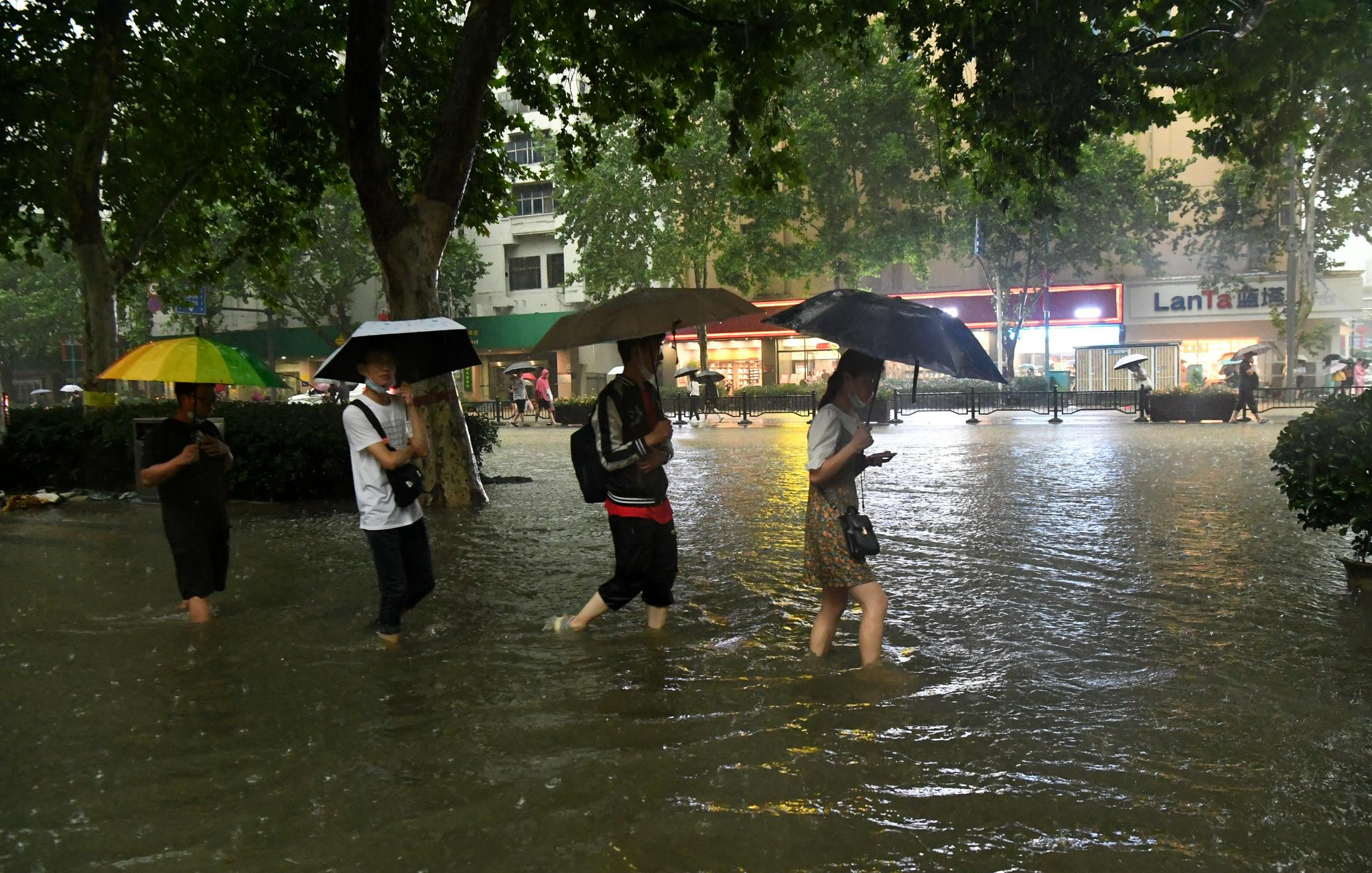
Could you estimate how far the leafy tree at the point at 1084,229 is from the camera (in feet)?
116

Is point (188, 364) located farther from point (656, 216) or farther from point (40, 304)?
point (40, 304)

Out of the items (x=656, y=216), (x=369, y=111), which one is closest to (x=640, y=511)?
(x=369, y=111)

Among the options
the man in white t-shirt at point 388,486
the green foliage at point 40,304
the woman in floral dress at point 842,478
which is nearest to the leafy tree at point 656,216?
the green foliage at point 40,304

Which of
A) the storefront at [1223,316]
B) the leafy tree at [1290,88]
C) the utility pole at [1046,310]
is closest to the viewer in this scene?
the leafy tree at [1290,88]

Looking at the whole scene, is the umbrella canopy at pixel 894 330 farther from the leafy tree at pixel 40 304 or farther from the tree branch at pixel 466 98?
the leafy tree at pixel 40 304

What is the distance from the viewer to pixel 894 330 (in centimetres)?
452

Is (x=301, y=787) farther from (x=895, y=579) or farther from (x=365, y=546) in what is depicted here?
(x=365, y=546)

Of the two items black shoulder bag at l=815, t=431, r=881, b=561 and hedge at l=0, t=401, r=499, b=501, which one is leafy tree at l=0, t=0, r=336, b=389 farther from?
black shoulder bag at l=815, t=431, r=881, b=561

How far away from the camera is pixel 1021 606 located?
647cm

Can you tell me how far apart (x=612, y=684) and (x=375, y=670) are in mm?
1299

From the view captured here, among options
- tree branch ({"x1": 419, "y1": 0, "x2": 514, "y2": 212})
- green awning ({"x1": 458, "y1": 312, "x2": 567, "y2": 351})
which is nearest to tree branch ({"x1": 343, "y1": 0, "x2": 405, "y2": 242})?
tree branch ({"x1": 419, "y1": 0, "x2": 514, "y2": 212})

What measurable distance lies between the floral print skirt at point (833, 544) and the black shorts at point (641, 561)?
35.7 inches

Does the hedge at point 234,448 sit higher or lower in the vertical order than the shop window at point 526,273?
lower

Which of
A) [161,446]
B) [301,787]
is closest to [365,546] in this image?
[161,446]
